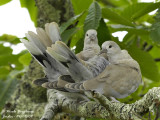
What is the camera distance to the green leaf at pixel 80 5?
323cm

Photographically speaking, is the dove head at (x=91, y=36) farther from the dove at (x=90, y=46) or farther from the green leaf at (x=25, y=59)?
the green leaf at (x=25, y=59)

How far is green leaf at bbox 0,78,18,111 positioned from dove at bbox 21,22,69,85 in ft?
3.01

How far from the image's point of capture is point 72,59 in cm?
231

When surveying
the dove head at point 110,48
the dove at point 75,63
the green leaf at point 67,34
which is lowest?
the dove at point 75,63

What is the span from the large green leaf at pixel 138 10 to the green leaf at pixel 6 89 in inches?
50.2

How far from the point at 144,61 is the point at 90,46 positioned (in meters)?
0.74

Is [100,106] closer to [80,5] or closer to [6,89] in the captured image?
[80,5]

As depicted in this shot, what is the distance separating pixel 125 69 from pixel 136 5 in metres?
0.90

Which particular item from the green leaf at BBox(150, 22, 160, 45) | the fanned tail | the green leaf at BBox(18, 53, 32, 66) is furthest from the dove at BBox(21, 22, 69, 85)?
the green leaf at BBox(18, 53, 32, 66)

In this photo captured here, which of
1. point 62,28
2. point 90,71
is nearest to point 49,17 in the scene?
point 62,28

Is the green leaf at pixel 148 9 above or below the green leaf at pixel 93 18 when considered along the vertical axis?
above

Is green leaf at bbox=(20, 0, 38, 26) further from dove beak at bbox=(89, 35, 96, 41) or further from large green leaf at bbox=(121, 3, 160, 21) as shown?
dove beak at bbox=(89, 35, 96, 41)

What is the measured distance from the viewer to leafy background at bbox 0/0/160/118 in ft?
9.25

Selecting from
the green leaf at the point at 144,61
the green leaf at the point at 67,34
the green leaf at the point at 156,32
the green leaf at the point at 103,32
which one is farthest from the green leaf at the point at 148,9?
the green leaf at the point at 67,34
